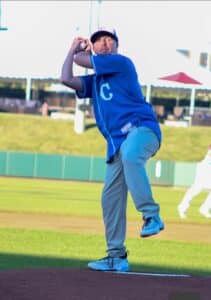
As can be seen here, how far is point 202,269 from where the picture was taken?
32.9 feet

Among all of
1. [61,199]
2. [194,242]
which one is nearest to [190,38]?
[61,199]

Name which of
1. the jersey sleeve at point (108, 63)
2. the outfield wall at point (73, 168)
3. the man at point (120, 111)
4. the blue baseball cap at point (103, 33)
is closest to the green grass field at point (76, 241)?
the man at point (120, 111)

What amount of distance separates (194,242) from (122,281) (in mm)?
6716

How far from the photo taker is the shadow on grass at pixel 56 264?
30.8 ft

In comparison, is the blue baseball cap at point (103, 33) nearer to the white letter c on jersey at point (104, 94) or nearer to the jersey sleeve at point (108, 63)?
the jersey sleeve at point (108, 63)

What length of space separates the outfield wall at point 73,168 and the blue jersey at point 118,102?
95.5ft

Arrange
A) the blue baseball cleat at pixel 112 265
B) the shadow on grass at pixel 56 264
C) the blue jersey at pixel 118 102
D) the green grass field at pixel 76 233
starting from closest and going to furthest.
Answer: the blue jersey at pixel 118 102, the blue baseball cleat at pixel 112 265, the shadow on grass at pixel 56 264, the green grass field at pixel 76 233

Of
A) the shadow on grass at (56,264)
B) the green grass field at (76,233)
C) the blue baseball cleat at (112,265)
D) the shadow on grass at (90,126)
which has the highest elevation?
the blue baseball cleat at (112,265)

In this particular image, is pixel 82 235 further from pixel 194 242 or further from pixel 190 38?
pixel 190 38

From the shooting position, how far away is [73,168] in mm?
37625

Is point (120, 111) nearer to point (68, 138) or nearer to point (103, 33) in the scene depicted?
point (103, 33)

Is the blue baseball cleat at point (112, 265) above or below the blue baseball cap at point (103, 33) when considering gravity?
below

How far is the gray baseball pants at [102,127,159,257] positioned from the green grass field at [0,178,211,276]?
1018mm

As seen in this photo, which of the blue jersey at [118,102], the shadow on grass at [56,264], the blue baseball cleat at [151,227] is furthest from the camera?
the shadow on grass at [56,264]
